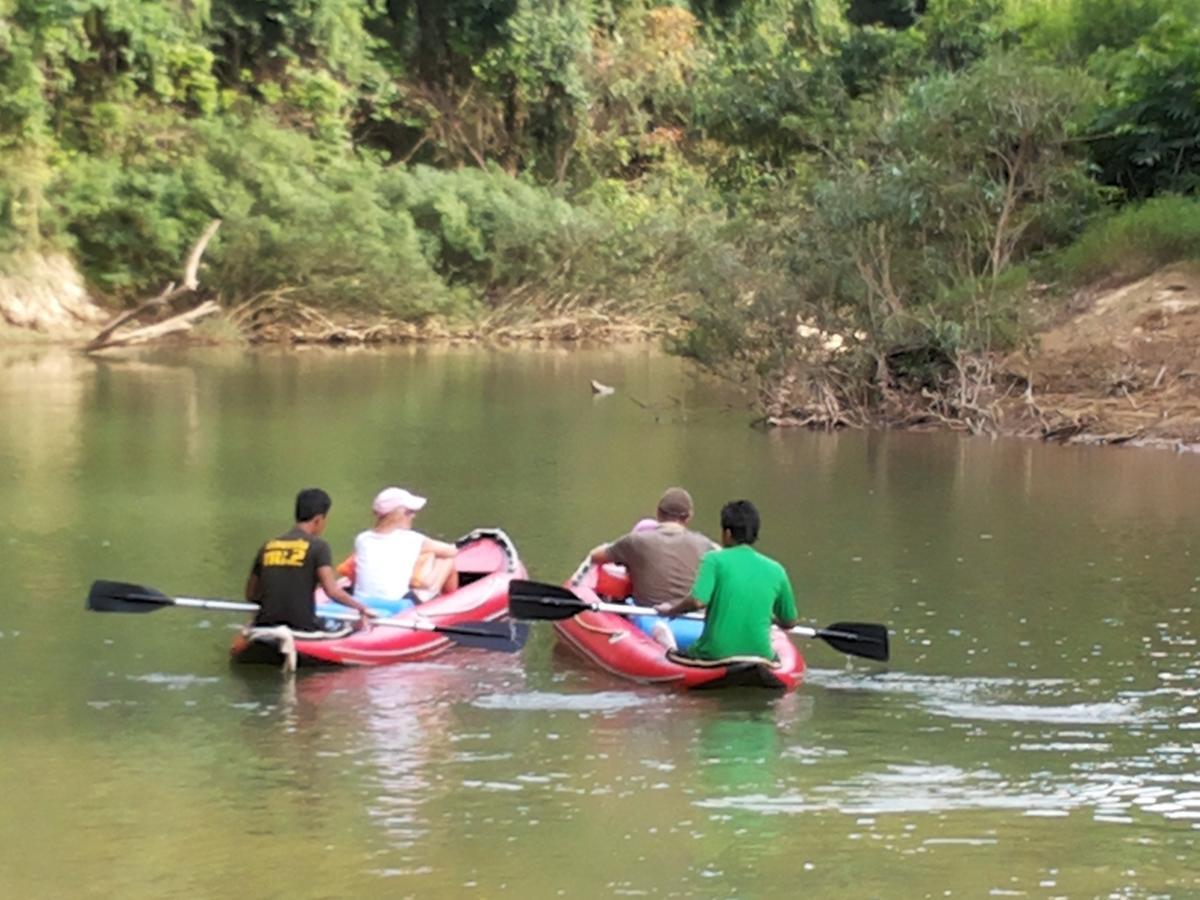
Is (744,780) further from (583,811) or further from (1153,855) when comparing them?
(1153,855)

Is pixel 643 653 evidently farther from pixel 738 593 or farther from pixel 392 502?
pixel 392 502

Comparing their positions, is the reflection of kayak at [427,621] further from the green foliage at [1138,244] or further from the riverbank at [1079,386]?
the green foliage at [1138,244]

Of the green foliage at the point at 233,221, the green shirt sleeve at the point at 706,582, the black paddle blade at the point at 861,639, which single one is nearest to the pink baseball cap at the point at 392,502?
the green shirt sleeve at the point at 706,582

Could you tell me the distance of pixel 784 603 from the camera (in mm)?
11484

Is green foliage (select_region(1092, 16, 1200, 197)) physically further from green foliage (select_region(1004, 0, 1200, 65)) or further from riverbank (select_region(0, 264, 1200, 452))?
riverbank (select_region(0, 264, 1200, 452))

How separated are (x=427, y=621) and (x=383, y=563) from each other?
1.98 ft

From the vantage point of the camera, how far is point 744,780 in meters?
9.81

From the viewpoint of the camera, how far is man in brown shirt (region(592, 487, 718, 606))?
484 inches

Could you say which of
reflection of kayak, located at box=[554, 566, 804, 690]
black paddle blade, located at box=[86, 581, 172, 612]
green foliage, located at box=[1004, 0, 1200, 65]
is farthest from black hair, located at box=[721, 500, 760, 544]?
green foliage, located at box=[1004, 0, 1200, 65]

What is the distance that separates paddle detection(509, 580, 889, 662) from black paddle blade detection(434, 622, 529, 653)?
15 centimetres

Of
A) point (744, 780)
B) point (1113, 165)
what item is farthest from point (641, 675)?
point (1113, 165)

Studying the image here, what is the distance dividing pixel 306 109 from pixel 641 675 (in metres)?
36.4

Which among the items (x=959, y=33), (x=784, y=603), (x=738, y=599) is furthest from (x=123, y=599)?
(x=959, y=33)

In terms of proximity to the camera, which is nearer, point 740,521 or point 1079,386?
point 740,521
